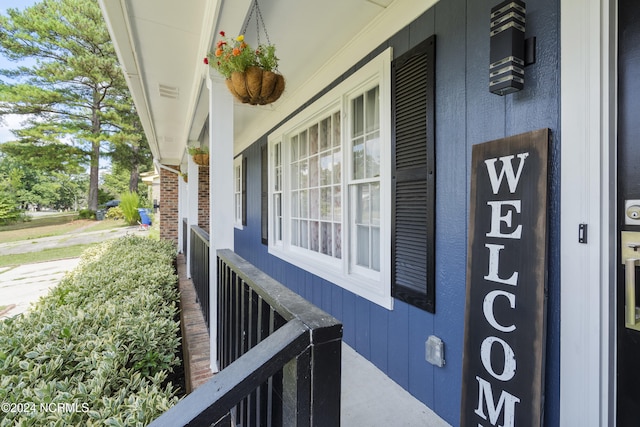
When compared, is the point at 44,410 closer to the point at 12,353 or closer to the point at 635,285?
the point at 12,353

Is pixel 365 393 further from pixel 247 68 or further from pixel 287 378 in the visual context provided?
pixel 247 68

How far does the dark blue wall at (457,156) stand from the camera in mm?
1323

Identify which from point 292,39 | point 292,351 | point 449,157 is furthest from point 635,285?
point 292,39

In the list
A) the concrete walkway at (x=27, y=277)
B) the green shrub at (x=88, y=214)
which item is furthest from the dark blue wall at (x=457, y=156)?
the green shrub at (x=88, y=214)

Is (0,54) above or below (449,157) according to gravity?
above

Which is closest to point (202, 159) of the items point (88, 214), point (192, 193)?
point (192, 193)

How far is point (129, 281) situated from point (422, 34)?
3097mm

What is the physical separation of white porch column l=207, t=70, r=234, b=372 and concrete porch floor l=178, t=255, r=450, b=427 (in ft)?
1.09

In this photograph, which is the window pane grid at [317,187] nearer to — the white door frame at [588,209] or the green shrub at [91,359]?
the green shrub at [91,359]

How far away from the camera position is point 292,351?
2.63 ft

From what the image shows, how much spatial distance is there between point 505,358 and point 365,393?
1052mm

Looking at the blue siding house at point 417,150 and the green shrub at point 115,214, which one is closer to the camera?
the blue siding house at point 417,150

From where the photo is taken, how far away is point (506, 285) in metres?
1.41

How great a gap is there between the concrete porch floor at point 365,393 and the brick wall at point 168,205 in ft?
22.5
